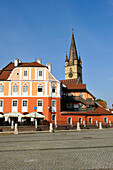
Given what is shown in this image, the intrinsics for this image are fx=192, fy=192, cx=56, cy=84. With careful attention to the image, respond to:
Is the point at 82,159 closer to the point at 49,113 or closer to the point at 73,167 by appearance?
the point at 73,167

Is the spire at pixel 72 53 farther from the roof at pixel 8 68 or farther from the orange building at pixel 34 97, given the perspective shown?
the orange building at pixel 34 97

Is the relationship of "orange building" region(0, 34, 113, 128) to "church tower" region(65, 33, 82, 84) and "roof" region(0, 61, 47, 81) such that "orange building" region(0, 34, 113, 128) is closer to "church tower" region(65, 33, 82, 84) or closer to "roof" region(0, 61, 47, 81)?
"roof" region(0, 61, 47, 81)

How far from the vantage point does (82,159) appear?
27.6 ft

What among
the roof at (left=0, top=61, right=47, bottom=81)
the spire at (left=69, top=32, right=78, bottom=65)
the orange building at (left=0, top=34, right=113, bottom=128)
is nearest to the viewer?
the orange building at (left=0, top=34, right=113, bottom=128)

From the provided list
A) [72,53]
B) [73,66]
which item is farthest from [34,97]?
[72,53]

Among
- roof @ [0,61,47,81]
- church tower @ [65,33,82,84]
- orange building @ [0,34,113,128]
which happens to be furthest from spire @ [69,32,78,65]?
orange building @ [0,34,113,128]

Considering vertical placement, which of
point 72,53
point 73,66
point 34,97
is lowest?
point 34,97

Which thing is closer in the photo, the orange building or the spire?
the orange building

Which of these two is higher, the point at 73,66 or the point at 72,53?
the point at 72,53

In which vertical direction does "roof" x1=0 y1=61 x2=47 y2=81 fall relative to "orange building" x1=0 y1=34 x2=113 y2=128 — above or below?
above

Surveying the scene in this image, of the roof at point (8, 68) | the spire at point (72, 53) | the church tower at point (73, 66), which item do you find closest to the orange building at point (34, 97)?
the roof at point (8, 68)

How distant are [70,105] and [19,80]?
600 inches

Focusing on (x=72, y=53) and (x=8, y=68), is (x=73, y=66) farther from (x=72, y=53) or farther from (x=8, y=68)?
(x=8, y=68)

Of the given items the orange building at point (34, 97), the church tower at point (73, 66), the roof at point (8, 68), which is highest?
the church tower at point (73, 66)
